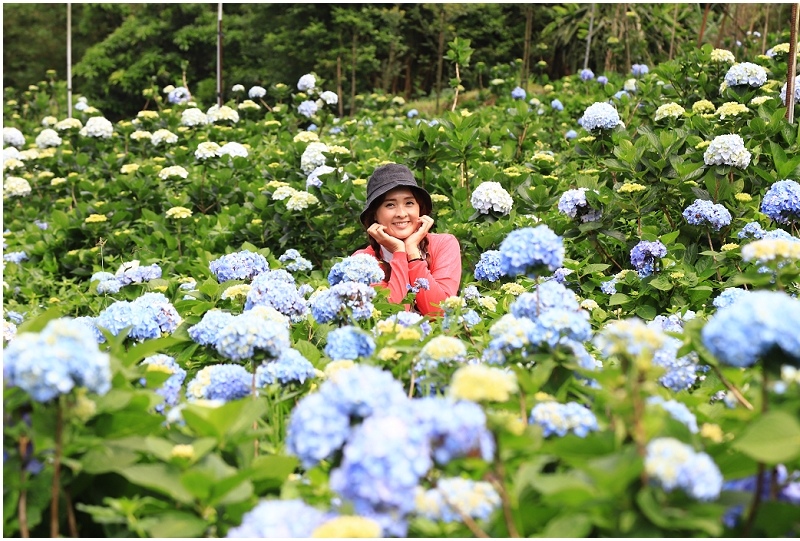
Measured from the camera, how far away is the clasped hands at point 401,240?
3.52 m

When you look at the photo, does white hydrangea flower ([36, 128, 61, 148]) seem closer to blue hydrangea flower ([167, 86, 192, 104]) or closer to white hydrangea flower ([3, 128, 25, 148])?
white hydrangea flower ([3, 128, 25, 148])

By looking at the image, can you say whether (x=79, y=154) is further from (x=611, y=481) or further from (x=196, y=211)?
(x=611, y=481)

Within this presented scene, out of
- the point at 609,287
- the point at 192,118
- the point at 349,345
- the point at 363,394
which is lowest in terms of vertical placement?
the point at 609,287

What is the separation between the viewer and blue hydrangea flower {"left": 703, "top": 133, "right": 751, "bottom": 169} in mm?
3342

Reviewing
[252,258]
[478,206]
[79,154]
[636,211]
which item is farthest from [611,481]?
[79,154]

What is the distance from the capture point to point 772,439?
110cm

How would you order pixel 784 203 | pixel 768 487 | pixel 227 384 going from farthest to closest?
pixel 784 203
pixel 227 384
pixel 768 487

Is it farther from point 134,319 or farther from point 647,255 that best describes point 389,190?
point 134,319

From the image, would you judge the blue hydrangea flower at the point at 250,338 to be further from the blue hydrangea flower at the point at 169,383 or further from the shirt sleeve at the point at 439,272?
the shirt sleeve at the point at 439,272

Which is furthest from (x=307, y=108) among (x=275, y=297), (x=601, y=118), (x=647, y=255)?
(x=275, y=297)

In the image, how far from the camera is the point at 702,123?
4.03 metres

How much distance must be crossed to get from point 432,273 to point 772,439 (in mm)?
2510

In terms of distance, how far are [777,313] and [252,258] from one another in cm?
215

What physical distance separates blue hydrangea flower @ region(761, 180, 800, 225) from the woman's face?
1.46 metres
